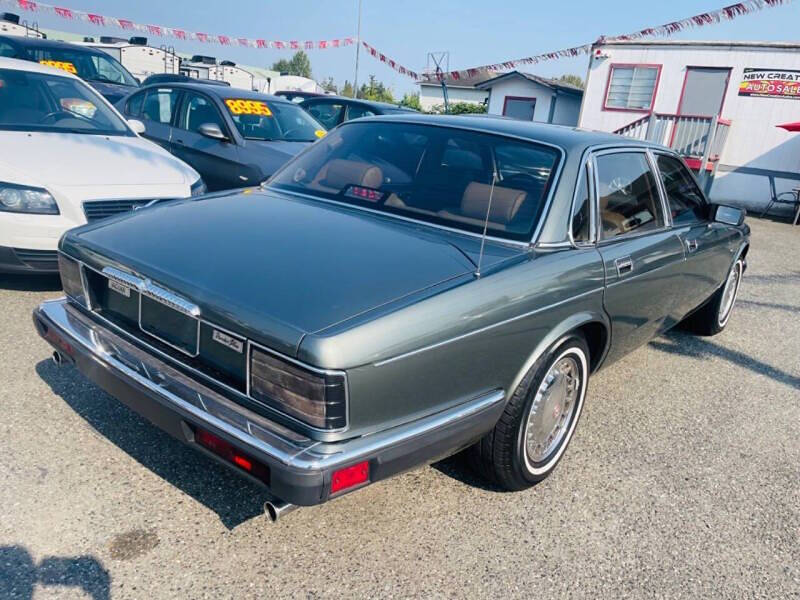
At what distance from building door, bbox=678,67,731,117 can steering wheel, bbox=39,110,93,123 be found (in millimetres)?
14106

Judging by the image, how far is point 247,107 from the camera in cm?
721

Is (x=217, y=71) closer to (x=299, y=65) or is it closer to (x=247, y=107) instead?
(x=247, y=107)

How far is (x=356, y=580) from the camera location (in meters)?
2.19

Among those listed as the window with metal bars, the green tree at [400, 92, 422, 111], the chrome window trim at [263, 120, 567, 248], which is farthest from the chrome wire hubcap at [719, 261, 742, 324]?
the green tree at [400, 92, 422, 111]

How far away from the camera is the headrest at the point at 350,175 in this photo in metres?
3.11

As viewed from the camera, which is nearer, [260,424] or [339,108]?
[260,424]

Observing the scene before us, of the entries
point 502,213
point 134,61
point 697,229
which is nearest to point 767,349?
point 697,229

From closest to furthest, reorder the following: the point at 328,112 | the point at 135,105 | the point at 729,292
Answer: the point at 729,292 < the point at 135,105 < the point at 328,112

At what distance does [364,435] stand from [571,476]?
4.68ft

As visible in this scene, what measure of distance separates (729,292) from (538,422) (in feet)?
11.0

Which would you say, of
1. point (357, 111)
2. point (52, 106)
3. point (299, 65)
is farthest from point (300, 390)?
point (299, 65)

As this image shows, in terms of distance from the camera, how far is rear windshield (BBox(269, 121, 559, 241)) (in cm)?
278

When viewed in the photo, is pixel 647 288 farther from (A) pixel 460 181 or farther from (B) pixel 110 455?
(B) pixel 110 455

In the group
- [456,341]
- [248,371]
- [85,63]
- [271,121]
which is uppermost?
[85,63]
